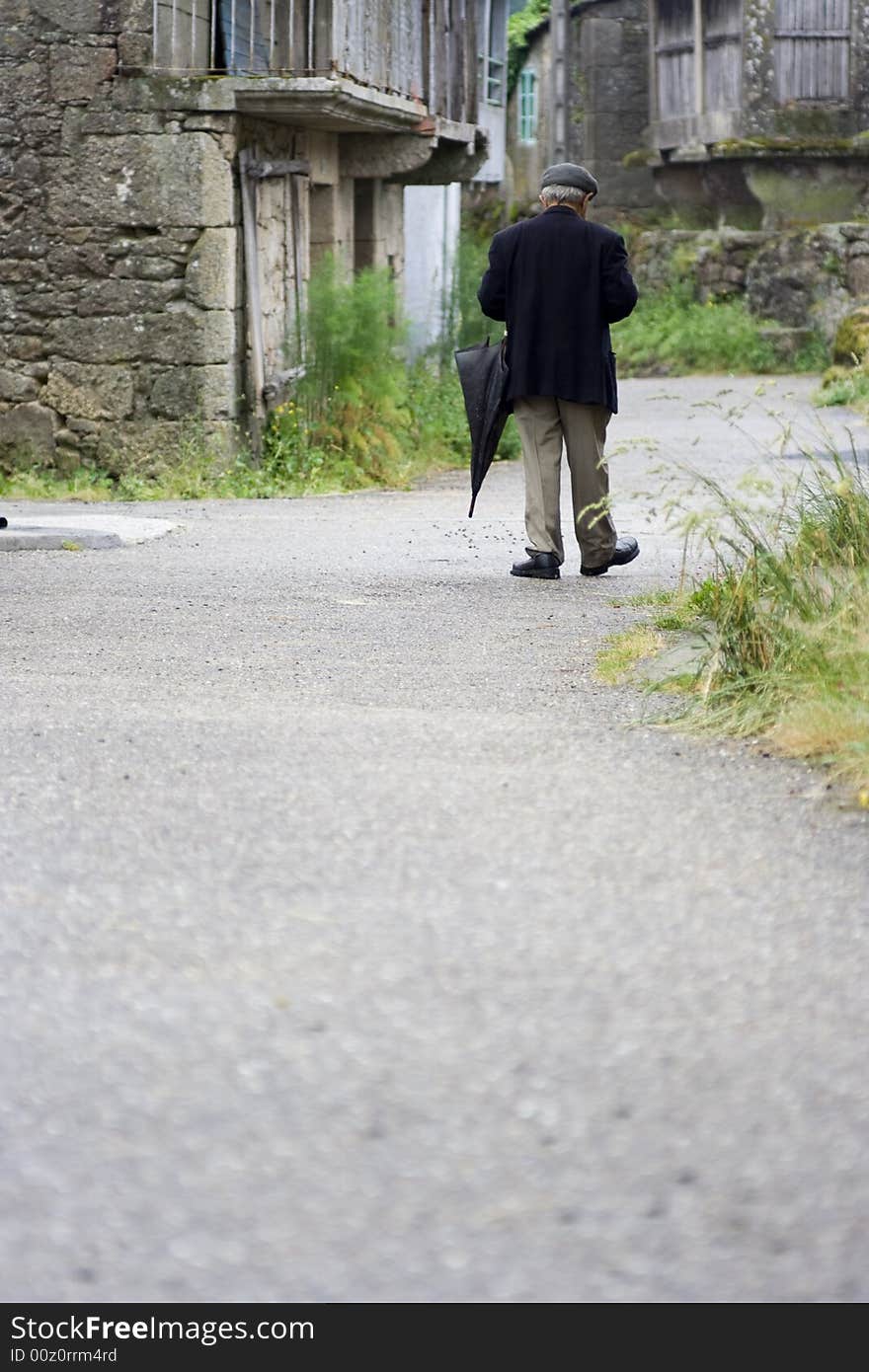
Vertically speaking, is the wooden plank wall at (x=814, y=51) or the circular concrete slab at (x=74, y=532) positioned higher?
the wooden plank wall at (x=814, y=51)

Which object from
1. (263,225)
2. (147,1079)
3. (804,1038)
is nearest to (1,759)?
(147,1079)

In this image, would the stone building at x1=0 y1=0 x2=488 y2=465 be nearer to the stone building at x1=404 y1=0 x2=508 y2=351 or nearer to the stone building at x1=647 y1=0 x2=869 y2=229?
the stone building at x1=404 y1=0 x2=508 y2=351

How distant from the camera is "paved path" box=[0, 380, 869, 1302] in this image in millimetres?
2627

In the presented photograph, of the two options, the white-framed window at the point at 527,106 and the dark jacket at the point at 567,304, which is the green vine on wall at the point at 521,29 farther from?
the dark jacket at the point at 567,304

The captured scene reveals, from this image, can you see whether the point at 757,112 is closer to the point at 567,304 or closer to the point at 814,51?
the point at 814,51

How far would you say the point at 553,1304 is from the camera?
2.47 metres

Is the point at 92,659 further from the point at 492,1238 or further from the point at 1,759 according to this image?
the point at 492,1238

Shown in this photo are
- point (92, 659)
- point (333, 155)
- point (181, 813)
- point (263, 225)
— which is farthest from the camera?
point (333, 155)

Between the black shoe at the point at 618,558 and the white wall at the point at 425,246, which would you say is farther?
the white wall at the point at 425,246

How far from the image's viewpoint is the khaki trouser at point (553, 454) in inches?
365

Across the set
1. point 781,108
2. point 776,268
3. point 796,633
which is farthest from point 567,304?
point 781,108

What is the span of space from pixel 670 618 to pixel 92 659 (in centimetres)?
222

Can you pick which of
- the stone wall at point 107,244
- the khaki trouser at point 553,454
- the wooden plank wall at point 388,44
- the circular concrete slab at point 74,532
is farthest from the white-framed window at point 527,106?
the khaki trouser at point 553,454

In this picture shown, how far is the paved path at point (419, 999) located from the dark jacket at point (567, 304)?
2841mm
